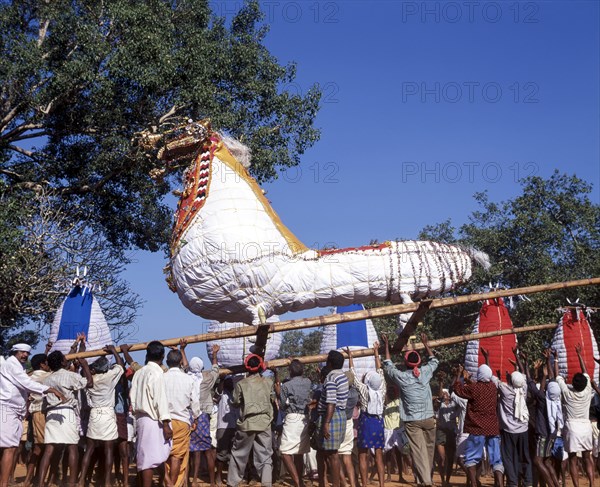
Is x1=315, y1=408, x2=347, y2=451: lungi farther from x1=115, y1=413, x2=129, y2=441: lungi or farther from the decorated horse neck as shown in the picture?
x1=115, y1=413, x2=129, y2=441: lungi

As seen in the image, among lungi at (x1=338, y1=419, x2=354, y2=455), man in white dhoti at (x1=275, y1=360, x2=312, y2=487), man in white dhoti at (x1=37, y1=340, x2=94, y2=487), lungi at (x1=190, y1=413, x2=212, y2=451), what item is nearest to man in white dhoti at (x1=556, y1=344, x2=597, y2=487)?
lungi at (x1=338, y1=419, x2=354, y2=455)

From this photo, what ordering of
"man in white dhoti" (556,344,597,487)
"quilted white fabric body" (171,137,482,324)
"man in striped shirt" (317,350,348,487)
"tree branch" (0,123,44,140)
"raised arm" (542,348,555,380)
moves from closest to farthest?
"quilted white fabric body" (171,137,482,324), "man in striped shirt" (317,350,348,487), "raised arm" (542,348,555,380), "man in white dhoti" (556,344,597,487), "tree branch" (0,123,44,140)

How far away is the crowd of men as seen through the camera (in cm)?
734

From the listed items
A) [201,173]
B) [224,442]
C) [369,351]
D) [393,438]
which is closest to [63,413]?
[224,442]

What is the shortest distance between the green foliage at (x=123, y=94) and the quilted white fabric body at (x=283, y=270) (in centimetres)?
593

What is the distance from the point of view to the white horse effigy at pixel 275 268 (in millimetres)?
6785

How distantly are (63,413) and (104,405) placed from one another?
49cm

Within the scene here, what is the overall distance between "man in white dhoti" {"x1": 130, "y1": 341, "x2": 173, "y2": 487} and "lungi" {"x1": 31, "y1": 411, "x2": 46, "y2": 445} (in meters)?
2.79

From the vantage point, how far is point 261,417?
791cm

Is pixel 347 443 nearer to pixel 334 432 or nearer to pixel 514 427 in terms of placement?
pixel 334 432

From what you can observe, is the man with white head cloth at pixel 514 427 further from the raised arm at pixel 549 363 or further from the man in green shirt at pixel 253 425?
the man in green shirt at pixel 253 425

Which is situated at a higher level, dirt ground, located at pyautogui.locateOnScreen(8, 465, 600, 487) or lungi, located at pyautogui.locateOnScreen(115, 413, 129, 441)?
lungi, located at pyautogui.locateOnScreen(115, 413, 129, 441)

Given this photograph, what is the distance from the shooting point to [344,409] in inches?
323

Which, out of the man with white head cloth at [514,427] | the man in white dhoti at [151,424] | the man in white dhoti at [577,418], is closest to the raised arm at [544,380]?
the man in white dhoti at [577,418]
